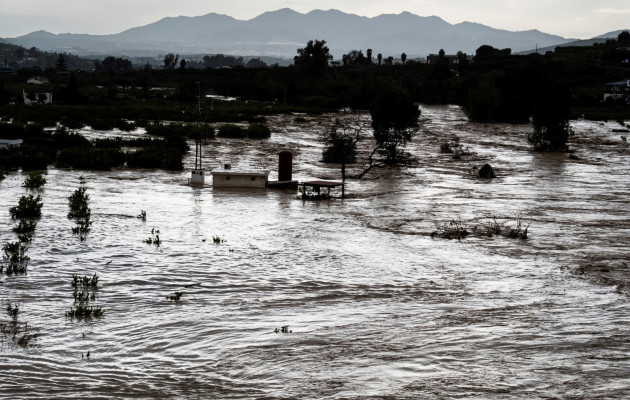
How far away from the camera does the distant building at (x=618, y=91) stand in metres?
89.6

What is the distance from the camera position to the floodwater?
30.1 feet

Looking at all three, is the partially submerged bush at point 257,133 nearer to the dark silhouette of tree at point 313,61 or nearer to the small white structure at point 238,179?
the small white structure at point 238,179

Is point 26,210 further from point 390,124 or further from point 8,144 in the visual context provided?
point 390,124

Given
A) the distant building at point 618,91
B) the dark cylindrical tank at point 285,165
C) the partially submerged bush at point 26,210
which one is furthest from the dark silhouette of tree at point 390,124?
the distant building at point 618,91

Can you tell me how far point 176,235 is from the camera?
60.3ft

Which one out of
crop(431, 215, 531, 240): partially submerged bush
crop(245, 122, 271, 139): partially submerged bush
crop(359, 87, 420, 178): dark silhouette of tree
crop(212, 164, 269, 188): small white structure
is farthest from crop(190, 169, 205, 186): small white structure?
crop(245, 122, 271, 139): partially submerged bush

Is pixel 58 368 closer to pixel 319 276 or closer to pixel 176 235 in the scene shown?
pixel 319 276

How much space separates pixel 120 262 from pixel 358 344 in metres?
6.67

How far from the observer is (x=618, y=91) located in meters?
93.9

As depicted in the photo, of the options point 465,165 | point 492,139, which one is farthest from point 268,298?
point 492,139

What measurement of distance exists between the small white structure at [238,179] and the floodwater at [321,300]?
1.29 metres

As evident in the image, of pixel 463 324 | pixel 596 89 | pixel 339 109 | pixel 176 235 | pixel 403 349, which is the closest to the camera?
pixel 403 349

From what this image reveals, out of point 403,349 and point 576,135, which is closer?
point 403,349

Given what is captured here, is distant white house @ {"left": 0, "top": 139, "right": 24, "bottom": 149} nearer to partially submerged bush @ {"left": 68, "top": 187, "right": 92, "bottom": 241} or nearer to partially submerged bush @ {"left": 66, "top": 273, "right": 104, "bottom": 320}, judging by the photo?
partially submerged bush @ {"left": 68, "top": 187, "right": 92, "bottom": 241}
